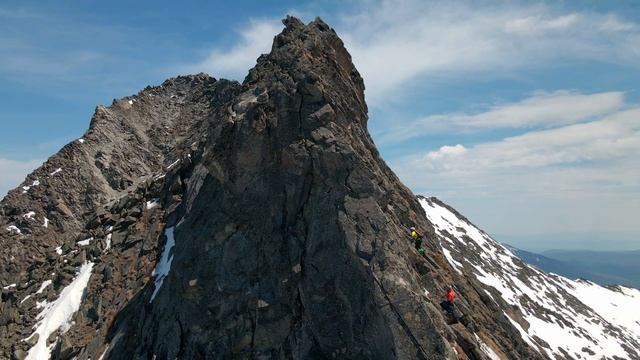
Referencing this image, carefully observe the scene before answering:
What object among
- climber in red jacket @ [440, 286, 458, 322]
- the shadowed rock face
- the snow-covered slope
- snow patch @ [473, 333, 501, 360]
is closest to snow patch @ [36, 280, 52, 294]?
the shadowed rock face

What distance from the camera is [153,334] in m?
26.3

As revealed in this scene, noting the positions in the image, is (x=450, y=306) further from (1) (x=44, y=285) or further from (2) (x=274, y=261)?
(1) (x=44, y=285)

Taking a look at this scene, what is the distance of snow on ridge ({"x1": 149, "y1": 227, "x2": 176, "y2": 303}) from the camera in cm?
2908

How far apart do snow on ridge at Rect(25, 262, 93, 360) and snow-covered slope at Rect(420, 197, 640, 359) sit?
1752 inches

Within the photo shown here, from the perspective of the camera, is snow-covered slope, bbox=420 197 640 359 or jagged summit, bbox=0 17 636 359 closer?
jagged summit, bbox=0 17 636 359

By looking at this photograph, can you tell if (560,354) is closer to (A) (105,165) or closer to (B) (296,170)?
(B) (296,170)

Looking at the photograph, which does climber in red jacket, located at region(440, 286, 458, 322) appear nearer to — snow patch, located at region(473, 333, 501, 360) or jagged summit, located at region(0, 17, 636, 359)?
jagged summit, located at region(0, 17, 636, 359)

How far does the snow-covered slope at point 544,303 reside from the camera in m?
71.8

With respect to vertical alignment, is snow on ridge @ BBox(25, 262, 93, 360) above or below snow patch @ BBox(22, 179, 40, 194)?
below

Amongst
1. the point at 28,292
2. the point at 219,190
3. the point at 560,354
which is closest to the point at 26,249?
the point at 28,292

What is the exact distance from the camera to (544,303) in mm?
88688

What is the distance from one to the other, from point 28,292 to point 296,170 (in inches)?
972

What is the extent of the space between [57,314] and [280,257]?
17.9m

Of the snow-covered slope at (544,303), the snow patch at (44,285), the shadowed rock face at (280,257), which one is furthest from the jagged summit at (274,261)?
the snow-covered slope at (544,303)
